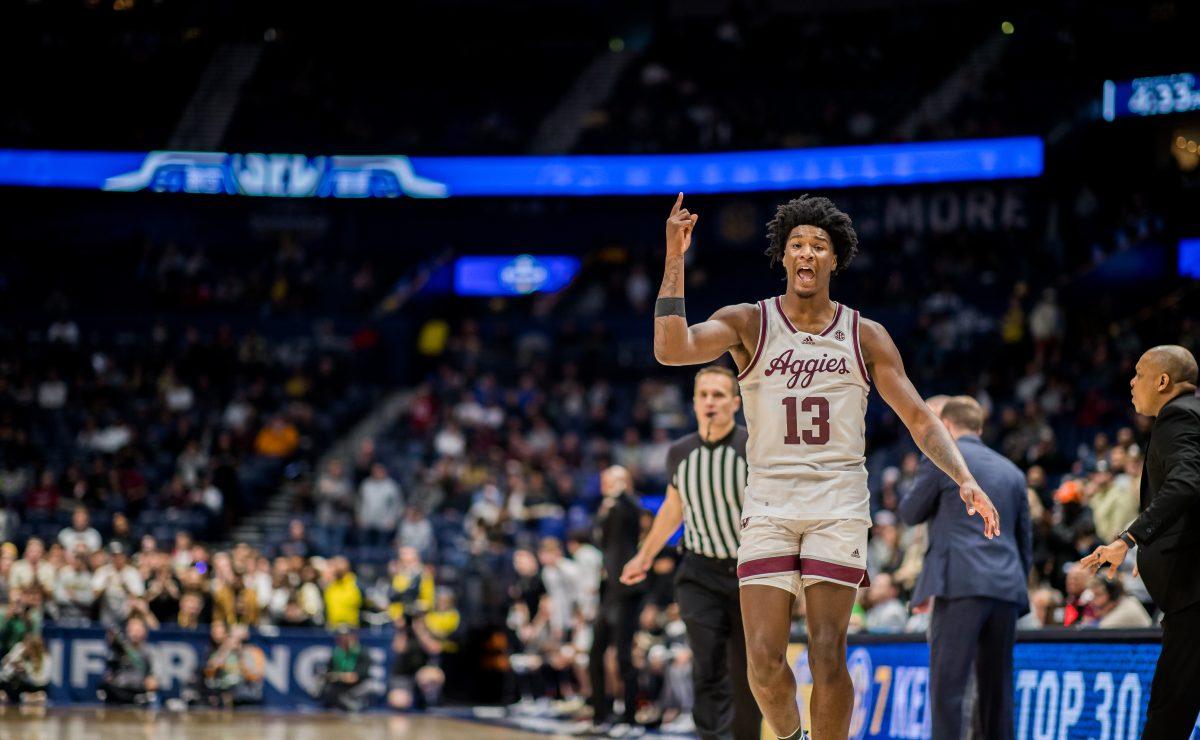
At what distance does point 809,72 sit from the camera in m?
29.0

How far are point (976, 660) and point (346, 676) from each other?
383 inches

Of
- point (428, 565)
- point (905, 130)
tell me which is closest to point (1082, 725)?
point (428, 565)

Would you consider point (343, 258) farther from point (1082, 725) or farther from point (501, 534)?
point (1082, 725)

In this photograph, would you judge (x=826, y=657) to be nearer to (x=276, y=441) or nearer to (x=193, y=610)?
(x=193, y=610)

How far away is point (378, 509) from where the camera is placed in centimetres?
2075

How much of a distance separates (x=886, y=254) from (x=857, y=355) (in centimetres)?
2208

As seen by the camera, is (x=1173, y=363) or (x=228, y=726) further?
(x=228, y=726)

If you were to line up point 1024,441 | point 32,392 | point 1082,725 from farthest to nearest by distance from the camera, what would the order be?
point 32,392 < point 1024,441 < point 1082,725

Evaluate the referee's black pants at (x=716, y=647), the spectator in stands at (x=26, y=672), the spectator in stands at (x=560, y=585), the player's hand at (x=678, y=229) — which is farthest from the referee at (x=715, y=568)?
the spectator in stands at (x=26, y=672)

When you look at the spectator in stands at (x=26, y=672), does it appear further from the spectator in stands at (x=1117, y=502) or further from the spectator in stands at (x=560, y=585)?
the spectator in stands at (x=1117, y=502)

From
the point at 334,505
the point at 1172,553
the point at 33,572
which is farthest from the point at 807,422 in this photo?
the point at 334,505

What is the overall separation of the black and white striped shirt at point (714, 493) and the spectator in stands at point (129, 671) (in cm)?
981

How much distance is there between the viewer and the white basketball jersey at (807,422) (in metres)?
5.49

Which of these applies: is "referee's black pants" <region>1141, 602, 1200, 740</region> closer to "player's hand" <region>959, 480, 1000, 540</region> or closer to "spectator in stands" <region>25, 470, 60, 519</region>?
"player's hand" <region>959, 480, 1000, 540</region>
